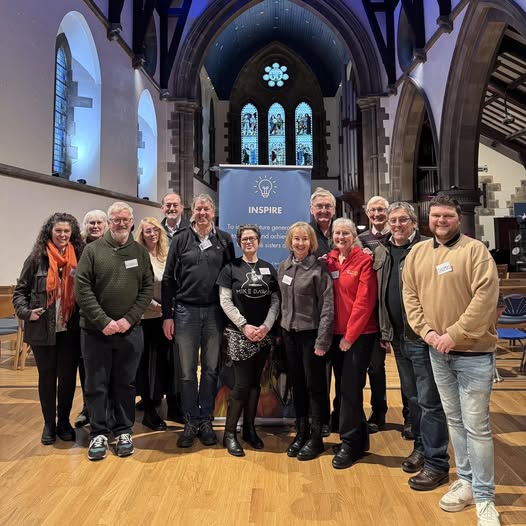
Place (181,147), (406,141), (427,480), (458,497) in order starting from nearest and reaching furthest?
1. (458,497)
2. (427,480)
3. (406,141)
4. (181,147)

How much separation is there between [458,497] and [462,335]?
0.73 m

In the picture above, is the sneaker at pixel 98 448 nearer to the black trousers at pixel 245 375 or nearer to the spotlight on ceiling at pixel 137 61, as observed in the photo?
the black trousers at pixel 245 375

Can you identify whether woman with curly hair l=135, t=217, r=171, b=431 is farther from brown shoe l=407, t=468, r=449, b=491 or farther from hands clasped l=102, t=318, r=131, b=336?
brown shoe l=407, t=468, r=449, b=491

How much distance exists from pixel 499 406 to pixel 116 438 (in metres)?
2.68

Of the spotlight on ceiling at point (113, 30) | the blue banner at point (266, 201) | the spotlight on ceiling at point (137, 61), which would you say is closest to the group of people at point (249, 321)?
the blue banner at point (266, 201)

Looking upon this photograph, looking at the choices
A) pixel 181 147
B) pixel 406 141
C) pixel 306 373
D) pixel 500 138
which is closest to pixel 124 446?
pixel 306 373

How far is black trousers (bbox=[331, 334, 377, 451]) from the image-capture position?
89.7 inches

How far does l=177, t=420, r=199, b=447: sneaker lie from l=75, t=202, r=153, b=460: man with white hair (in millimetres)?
278

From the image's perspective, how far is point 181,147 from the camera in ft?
32.6

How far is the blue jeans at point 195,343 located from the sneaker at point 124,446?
0.35 metres

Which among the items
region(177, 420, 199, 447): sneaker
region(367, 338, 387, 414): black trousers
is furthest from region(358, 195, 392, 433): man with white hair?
region(177, 420, 199, 447): sneaker

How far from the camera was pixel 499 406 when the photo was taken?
323cm

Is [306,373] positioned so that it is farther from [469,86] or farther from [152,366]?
[469,86]

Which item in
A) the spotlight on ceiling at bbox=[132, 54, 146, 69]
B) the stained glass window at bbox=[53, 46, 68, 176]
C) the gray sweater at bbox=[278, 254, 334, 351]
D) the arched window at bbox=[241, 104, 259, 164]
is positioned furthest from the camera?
the arched window at bbox=[241, 104, 259, 164]
